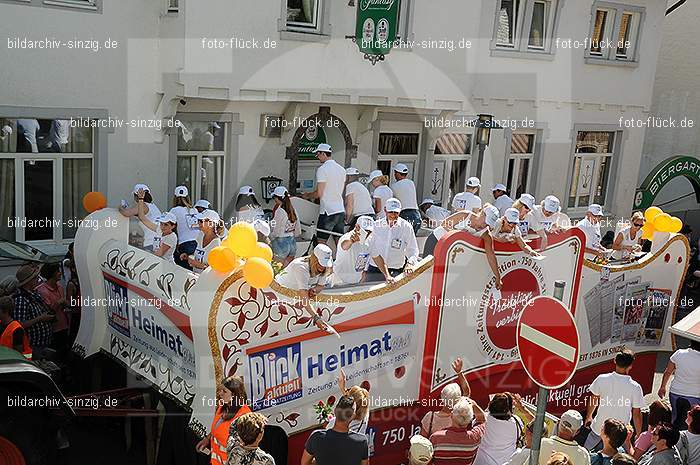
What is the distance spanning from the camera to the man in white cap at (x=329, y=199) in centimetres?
932

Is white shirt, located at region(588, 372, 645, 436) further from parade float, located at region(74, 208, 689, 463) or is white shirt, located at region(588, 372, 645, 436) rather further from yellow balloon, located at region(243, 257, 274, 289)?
yellow balloon, located at region(243, 257, 274, 289)

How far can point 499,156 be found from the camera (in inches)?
575

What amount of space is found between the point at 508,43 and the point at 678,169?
4521 millimetres

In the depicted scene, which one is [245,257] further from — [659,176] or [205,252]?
[659,176]

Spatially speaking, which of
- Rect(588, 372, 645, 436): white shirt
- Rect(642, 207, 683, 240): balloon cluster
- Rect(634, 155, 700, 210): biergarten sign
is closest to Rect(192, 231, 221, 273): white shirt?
Rect(588, 372, 645, 436): white shirt

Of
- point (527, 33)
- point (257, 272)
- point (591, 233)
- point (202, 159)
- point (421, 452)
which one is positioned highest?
point (527, 33)

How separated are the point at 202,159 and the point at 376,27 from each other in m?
3.18

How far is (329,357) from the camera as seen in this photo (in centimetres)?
642

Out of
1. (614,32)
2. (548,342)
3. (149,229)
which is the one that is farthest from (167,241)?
(614,32)

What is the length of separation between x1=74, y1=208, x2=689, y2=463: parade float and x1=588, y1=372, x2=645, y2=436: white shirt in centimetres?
133

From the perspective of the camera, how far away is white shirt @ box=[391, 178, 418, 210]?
995cm

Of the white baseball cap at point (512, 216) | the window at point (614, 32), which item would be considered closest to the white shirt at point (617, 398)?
the white baseball cap at point (512, 216)

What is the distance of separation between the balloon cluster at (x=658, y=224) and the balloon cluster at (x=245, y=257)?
6.15 m

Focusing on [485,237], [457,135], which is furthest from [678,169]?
[485,237]
